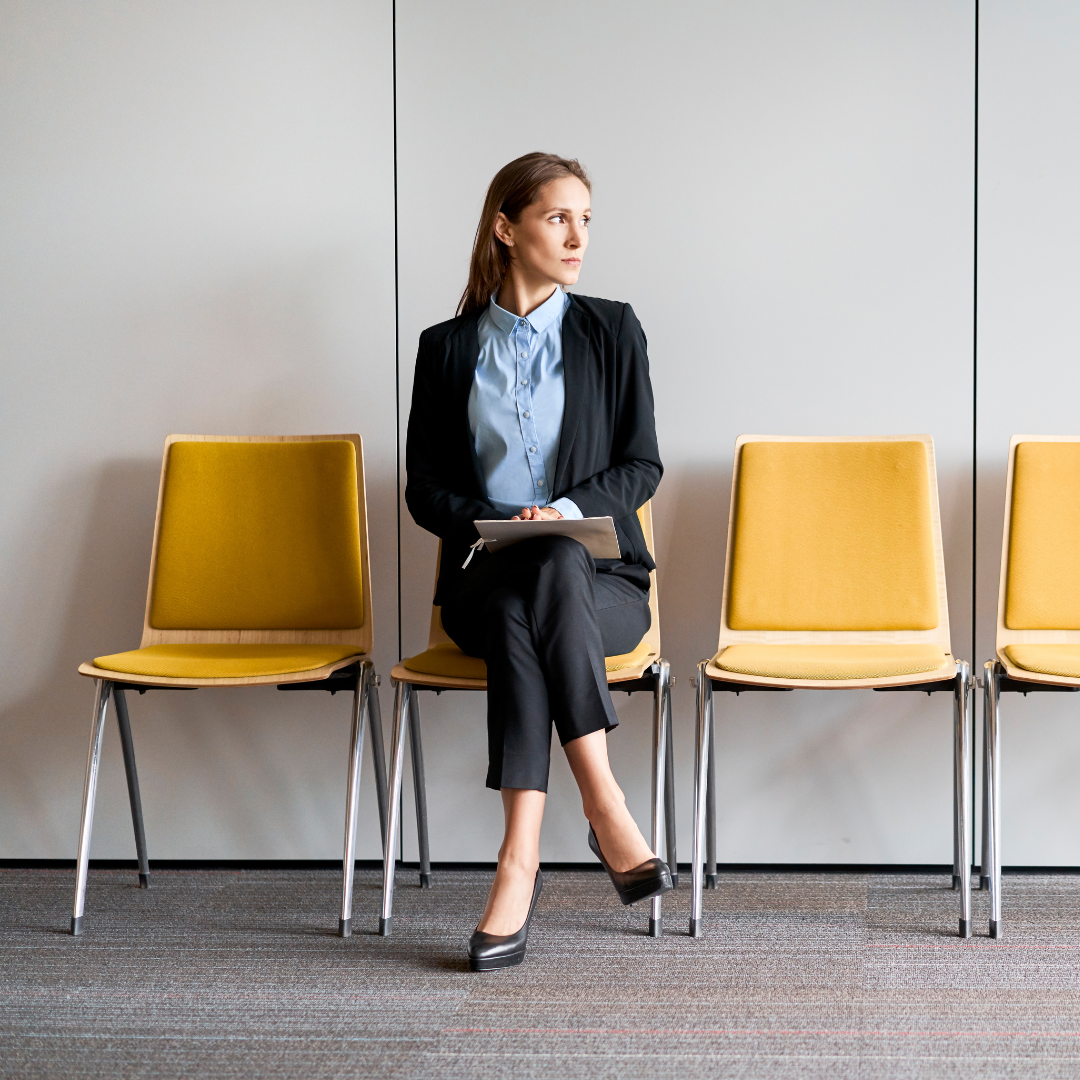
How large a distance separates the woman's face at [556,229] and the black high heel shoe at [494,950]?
1.21m

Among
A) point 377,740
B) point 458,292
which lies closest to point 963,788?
point 377,740

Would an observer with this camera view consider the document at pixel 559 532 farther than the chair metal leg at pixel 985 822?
No

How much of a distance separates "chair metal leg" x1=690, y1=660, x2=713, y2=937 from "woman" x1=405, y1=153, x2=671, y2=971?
7.1 inches

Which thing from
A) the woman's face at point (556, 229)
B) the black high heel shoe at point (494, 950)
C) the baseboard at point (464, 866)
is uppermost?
the woman's face at point (556, 229)

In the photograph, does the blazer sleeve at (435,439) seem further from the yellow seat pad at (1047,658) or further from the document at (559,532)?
the yellow seat pad at (1047,658)

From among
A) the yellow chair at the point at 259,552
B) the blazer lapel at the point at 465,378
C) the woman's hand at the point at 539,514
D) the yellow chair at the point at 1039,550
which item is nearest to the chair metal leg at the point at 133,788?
the yellow chair at the point at 259,552

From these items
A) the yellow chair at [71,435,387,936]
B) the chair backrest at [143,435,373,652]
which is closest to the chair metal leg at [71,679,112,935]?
the yellow chair at [71,435,387,936]

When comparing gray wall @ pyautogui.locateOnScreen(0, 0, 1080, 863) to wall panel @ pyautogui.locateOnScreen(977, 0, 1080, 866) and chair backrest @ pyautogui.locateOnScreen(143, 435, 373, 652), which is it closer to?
wall panel @ pyautogui.locateOnScreen(977, 0, 1080, 866)

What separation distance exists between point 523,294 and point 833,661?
3.11 ft

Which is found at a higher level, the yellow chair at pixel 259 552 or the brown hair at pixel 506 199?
the brown hair at pixel 506 199

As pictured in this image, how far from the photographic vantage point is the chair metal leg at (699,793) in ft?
6.59

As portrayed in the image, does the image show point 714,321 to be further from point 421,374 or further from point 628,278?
point 421,374

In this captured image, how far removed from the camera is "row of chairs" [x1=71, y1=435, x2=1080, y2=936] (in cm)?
208

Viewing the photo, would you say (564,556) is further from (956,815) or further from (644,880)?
(956,815)
